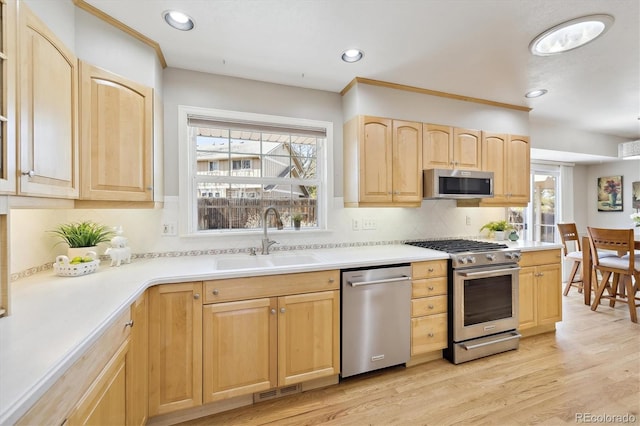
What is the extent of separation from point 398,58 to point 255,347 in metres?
2.35

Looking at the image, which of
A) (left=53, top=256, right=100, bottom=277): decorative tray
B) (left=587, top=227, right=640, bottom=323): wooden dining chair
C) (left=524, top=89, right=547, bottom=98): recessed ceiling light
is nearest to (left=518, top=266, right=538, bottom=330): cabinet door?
(left=587, top=227, right=640, bottom=323): wooden dining chair

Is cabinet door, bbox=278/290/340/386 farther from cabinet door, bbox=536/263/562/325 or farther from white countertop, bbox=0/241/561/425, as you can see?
cabinet door, bbox=536/263/562/325

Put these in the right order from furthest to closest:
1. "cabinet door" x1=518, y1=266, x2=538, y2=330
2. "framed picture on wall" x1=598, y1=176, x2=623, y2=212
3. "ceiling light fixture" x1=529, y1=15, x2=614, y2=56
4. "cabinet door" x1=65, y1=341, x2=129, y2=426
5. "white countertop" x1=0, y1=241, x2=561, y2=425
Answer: "framed picture on wall" x1=598, y1=176, x2=623, y2=212, "cabinet door" x1=518, y1=266, x2=538, y2=330, "ceiling light fixture" x1=529, y1=15, x2=614, y2=56, "cabinet door" x1=65, y1=341, x2=129, y2=426, "white countertop" x1=0, y1=241, x2=561, y2=425

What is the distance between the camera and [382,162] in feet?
8.48

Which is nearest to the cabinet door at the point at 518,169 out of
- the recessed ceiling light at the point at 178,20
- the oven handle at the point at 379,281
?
the oven handle at the point at 379,281

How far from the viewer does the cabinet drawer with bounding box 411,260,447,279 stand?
228 cm

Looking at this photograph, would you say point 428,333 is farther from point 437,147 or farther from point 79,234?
point 79,234

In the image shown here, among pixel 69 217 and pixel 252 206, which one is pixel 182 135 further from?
pixel 69 217

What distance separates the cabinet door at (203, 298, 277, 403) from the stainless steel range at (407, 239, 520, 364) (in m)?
1.54

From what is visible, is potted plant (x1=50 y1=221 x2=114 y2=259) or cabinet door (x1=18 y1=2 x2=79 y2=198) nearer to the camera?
cabinet door (x1=18 y1=2 x2=79 y2=198)

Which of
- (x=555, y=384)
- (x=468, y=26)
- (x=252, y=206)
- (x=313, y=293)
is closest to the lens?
(x=468, y=26)

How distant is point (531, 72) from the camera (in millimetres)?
2379

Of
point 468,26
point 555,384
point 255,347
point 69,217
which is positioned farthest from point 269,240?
point 555,384

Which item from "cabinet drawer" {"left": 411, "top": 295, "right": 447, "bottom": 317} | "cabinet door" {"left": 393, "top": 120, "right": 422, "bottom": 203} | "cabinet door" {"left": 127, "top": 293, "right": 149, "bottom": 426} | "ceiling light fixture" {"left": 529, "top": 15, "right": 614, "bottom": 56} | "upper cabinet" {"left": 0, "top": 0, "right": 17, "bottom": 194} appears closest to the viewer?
"upper cabinet" {"left": 0, "top": 0, "right": 17, "bottom": 194}
